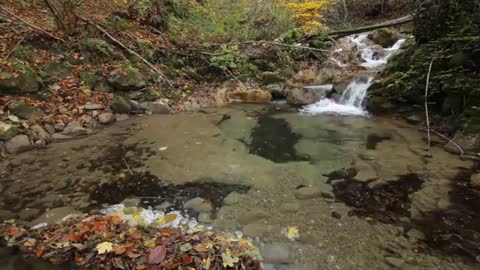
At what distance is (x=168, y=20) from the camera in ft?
34.3

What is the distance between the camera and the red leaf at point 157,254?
102 inches

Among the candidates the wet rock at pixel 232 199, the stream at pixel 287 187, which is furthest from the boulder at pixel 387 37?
the wet rock at pixel 232 199

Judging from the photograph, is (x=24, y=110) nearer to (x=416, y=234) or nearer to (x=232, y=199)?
(x=232, y=199)

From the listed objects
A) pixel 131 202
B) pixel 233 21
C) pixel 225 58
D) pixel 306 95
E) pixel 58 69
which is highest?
pixel 233 21

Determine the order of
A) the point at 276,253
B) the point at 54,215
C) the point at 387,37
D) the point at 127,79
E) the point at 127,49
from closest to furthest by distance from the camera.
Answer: the point at 276,253, the point at 54,215, the point at 127,79, the point at 127,49, the point at 387,37

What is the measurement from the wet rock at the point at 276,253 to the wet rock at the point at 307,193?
0.94 m

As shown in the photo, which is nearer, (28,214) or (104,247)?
(104,247)

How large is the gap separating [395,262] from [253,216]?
4.69 feet

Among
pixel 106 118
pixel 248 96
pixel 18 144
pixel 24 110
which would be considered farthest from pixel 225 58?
pixel 18 144

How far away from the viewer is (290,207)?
A: 144 inches

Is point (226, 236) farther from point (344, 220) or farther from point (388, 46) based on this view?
point (388, 46)

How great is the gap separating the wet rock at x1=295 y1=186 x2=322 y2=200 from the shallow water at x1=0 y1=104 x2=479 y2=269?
0.09 feet

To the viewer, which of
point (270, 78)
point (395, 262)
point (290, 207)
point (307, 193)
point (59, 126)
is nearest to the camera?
point (395, 262)

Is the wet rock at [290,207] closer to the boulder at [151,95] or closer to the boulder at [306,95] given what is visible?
the boulder at [151,95]
